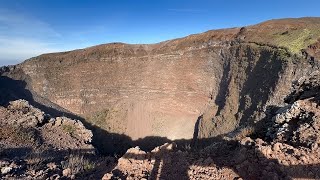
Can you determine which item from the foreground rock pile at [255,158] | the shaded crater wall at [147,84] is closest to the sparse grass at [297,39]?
the shaded crater wall at [147,84]

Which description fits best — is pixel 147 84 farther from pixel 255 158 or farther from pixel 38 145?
pixel 255 158

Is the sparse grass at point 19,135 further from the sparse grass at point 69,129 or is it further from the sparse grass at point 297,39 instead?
the sparse grass at point 297,39

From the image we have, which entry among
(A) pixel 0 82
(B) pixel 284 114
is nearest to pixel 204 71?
(A) pixel 0 82

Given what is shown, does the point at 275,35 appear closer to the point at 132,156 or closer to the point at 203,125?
the point at 203,125

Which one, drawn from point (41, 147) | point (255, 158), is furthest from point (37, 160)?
point (255, 158)

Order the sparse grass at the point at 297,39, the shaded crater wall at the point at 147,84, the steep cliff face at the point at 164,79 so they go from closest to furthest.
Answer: the sparse grass at the point at 297,39 < the steep cliff face at the point at 164,79 < the shaded crater wall at the point at 147,84

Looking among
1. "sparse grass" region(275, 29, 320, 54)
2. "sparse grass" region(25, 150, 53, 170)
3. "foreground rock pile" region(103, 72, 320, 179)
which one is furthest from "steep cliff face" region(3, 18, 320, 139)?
"foreground rock pile" region(103, 72, 320, 179)
